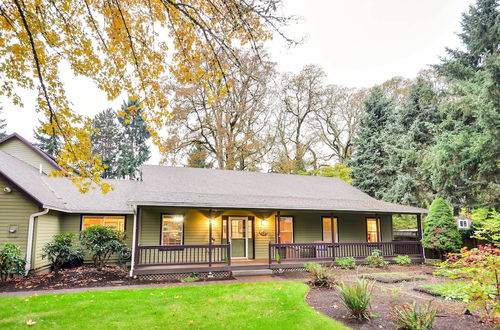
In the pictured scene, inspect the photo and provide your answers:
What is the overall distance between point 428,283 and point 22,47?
39.1 feet

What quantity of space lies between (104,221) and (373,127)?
19.5 meters

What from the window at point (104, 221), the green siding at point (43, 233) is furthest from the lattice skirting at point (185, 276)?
the window at point (104, 221)

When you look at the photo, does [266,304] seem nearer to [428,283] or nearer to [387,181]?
[428,283]

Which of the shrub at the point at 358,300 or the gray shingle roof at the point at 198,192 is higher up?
the gray shingle roof at the point at 198,192

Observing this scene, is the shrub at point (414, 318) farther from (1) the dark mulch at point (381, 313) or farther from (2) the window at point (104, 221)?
(2) the window at point (104, 221)

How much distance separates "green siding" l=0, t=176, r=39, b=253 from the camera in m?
10.0

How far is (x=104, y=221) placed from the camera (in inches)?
517

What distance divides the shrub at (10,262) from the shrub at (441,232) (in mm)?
15866

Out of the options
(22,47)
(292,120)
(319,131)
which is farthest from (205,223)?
(319,131)

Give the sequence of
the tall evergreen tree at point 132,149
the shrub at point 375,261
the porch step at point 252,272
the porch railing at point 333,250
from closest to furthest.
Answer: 1. the porch step at point 252,272
2. the porch railing at point 333,250
3. the shrub at point 375,261
4. the tall evergreen tree at point 132,149

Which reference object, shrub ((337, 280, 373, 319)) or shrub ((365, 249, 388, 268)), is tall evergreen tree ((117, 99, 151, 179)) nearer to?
shrub ((365, 249, 388, 268))

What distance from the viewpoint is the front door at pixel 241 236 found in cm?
1325

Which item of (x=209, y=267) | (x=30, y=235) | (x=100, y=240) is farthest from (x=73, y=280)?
(x=209, y=267)

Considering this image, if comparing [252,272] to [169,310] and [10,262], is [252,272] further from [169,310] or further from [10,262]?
[10,262]
